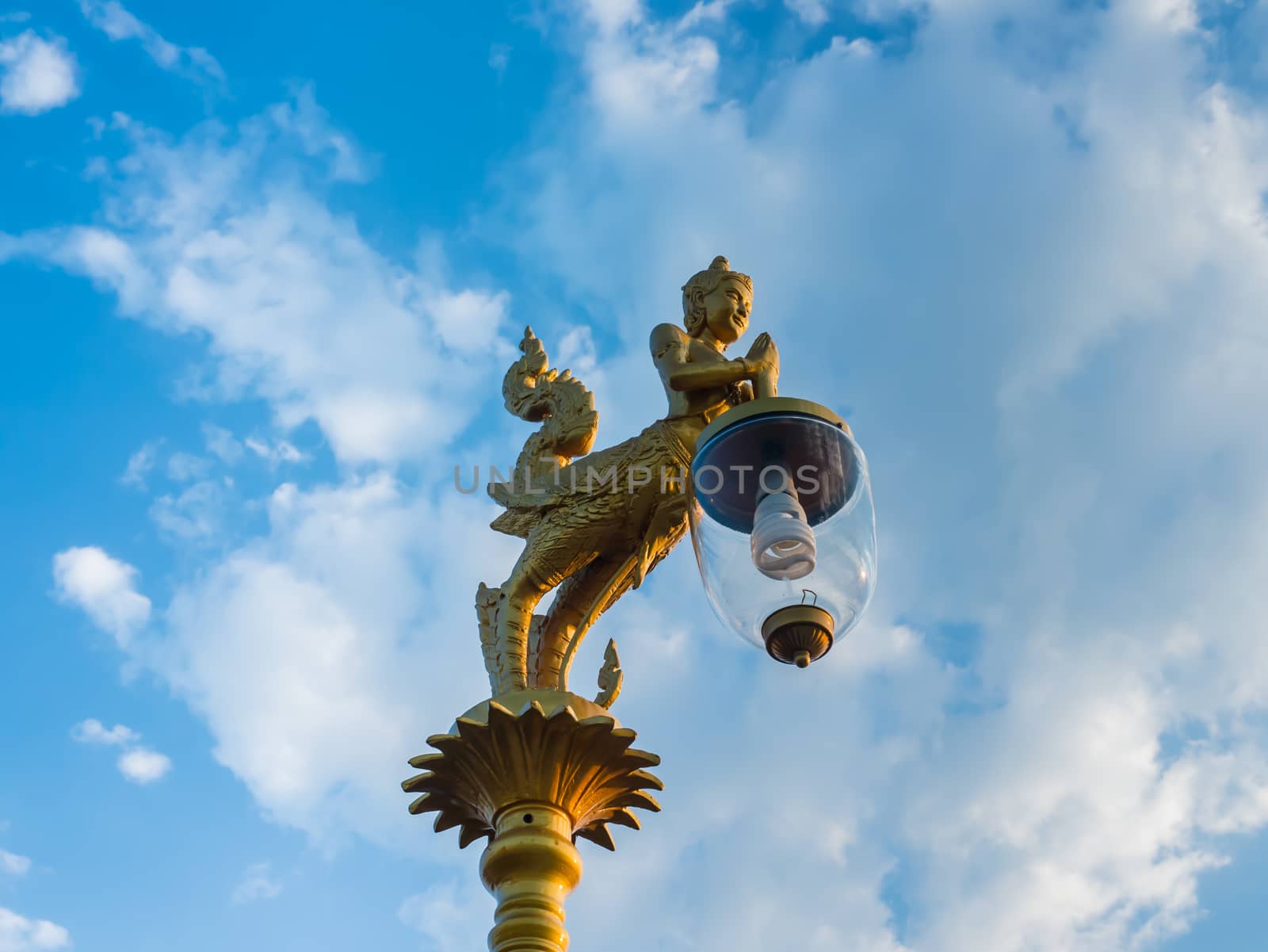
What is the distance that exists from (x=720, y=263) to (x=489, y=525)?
174 centimetres

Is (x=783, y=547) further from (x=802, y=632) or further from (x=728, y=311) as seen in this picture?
(x=728, y=311)

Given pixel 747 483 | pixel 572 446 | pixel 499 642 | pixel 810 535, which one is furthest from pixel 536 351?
pixel 810 535

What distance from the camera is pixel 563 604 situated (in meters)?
5.62

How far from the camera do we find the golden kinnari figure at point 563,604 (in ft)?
15.0

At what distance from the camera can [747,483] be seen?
4402mm

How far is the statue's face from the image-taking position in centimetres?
595

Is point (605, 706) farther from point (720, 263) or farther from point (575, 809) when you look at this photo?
point (720, 263)

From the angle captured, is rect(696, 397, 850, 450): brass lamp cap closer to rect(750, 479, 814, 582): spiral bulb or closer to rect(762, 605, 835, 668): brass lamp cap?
rect(750, 479, 814, 582): spiral bulb

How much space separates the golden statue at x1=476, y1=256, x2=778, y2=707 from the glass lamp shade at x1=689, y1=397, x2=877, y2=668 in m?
0.85

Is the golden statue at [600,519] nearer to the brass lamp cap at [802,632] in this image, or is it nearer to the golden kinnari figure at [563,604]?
the golden kinnari figure at [563,604]

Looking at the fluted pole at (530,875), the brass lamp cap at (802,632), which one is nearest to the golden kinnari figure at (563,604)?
the fluted pole at (530,875)

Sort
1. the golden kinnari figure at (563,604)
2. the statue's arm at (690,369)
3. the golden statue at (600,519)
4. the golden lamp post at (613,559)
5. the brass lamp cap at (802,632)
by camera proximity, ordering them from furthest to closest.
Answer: the statue's arm at (690,369) < the golden statue at (600,519) < the golden kinnari figure at (563,604) < the golden lamp post at (613,559) < the brass lamp cap at (802,632)

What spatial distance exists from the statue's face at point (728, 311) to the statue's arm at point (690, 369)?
304 mm

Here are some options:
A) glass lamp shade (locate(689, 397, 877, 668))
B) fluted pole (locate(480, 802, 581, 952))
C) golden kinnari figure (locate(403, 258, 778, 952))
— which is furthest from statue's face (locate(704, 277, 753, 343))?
fluted pole (locate(480, 802, 581, 952))
